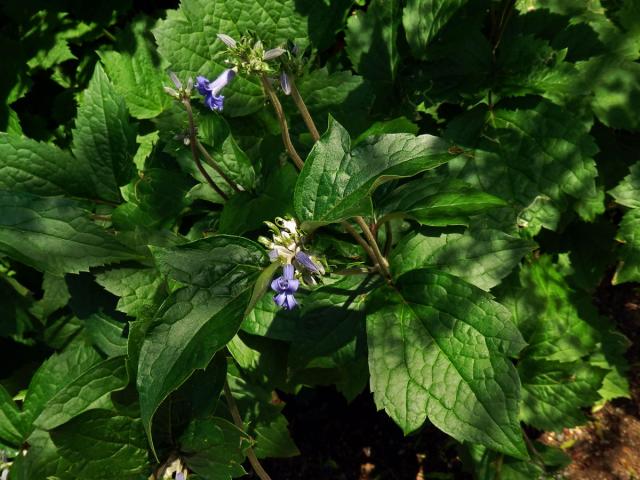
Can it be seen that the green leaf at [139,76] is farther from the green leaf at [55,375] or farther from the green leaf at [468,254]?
the green leaf at [468,254]

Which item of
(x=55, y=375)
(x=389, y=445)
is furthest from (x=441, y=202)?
(x=389, y=445)

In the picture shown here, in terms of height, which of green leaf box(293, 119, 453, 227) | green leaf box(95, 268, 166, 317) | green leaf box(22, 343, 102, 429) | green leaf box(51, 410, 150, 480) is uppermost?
green leaf box(293, 119, 453, 227)

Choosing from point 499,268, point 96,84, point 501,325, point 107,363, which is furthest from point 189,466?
point 96,84

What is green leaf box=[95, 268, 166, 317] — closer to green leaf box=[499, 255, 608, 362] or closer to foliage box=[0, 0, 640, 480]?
foliage box=[0, 0, 640, 480]

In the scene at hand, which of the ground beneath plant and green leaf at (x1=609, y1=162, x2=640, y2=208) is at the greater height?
green leaf at (x1=609, y1=162, x2=640, y2=208)

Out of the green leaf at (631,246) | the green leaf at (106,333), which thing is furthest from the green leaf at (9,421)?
the green leaf at (631,246)

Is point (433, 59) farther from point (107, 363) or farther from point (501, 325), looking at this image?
point (107, 363)

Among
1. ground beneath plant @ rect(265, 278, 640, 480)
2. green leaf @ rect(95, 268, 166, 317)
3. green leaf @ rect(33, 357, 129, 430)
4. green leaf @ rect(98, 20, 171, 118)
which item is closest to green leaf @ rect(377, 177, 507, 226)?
green leaf @ rect(95, 268, 166, 317)

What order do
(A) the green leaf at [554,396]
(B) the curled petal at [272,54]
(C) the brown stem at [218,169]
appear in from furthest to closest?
(A) the green leaf at [554,396], (C) the brown stem at [218,169], (B) the curled petal at [272,54]
